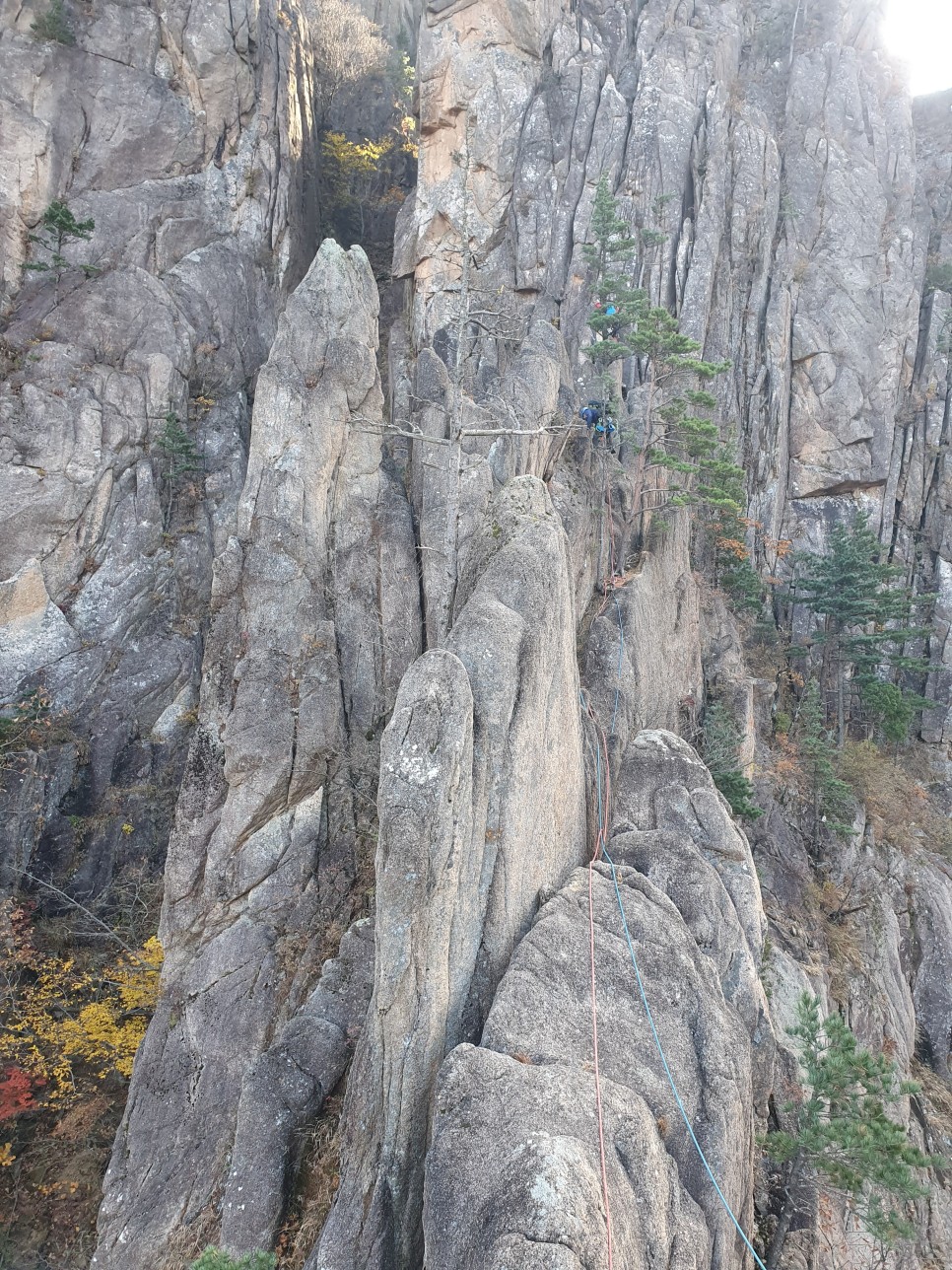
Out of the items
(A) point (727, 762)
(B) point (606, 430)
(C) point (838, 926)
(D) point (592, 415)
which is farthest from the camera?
(C) point (838, 926)

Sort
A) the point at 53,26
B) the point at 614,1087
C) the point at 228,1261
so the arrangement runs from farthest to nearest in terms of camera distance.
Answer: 1. the point at 53,26
2. the point at 614,1087
3. the point at 228,1261

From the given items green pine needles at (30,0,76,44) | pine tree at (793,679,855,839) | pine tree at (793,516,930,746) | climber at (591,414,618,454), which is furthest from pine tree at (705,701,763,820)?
green pine needles at (30,0,76,44)

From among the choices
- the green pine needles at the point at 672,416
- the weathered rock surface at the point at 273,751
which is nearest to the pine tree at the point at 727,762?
the green pine needles at the point at 672,416

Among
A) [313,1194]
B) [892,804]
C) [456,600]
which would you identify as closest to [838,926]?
[892,804]

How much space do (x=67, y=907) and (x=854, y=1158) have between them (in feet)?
62.4

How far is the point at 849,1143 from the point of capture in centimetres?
865

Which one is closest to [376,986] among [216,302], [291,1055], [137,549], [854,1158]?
[291,1055]

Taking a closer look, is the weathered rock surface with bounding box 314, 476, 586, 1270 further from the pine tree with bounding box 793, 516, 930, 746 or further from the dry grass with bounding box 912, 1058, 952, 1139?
the pine tree with bounding box 793, 516, 930, 746

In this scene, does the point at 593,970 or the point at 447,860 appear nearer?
the point at 447,860

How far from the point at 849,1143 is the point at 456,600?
9.51 meters

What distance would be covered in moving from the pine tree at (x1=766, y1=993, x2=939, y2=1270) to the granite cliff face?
0.75 m

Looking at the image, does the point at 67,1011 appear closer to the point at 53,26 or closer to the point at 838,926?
the point at 838,926

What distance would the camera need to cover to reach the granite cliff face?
8680 mm

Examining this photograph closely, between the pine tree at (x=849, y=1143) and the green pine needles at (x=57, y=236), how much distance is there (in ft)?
94.3
